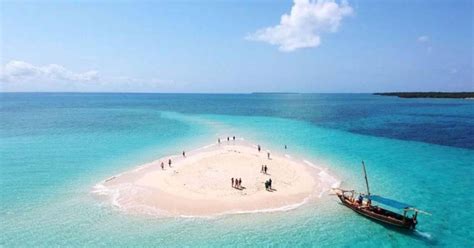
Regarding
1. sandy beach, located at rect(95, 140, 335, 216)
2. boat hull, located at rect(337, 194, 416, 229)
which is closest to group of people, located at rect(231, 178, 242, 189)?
sandy beach, located at rect(95, 140, 335, 216)

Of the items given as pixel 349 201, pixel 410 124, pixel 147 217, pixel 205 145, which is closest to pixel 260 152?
pixel 205 145

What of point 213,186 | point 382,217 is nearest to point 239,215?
point 213,186

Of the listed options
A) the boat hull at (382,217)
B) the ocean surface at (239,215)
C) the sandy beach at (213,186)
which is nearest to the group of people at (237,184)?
the sandy beach at (213,186)

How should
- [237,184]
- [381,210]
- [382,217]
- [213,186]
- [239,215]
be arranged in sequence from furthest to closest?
[213,186] < [237,184] < [239,215] < [381,210] < [382,217]

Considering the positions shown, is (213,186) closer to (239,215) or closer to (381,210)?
(239,215)

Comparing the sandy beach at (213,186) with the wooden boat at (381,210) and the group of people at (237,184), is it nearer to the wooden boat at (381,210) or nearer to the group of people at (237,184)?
the group of people at (237,184)
